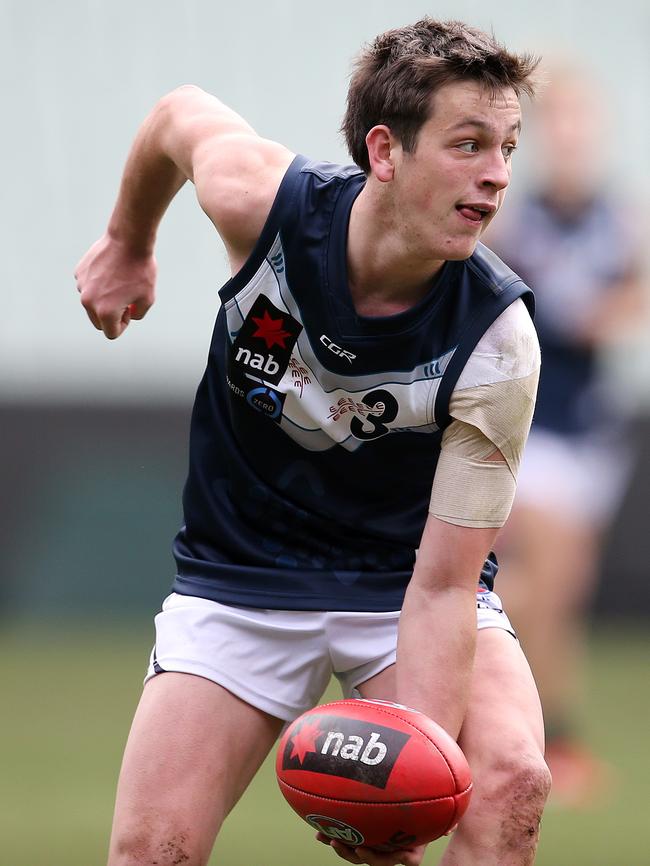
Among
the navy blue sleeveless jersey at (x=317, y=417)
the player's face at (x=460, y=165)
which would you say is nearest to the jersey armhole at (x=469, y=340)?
the navy blue sleeveless jersey at (x=317, y=417)

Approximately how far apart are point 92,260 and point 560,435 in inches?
113

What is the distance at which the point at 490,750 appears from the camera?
3.31 m

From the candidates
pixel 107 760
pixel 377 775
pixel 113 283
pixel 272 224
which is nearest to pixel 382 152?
pixel 272 224

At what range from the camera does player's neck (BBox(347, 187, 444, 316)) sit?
3.38m

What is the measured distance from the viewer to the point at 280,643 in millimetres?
3656

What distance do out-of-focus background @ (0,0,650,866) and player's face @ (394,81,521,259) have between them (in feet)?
7.98

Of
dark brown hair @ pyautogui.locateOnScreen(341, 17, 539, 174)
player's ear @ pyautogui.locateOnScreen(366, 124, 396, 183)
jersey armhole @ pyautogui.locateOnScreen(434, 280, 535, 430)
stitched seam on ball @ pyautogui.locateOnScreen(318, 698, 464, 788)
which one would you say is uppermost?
dark brown hair @ pyautogui.locateOnScreen(341, 17, 539, 174)

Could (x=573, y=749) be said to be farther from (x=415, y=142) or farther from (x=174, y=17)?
(x=174, y=17)

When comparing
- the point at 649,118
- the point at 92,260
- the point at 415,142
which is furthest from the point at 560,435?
the point at 649,118

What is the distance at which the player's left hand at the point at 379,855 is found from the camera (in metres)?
3.25

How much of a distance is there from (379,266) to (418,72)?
0.42 m

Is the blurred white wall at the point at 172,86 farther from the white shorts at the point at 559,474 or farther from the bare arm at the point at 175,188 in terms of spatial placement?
the bare arm at the point at 175,188

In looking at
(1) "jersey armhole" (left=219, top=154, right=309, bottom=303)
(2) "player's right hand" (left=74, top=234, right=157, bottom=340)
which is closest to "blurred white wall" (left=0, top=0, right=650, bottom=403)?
(2) "player's right hand" (left=74, top=234, right=157, bottom=340)

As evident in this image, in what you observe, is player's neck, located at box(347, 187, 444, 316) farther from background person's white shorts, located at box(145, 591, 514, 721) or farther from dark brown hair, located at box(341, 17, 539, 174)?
background person's white shorts, located at box(145, 591, 514, 721)
